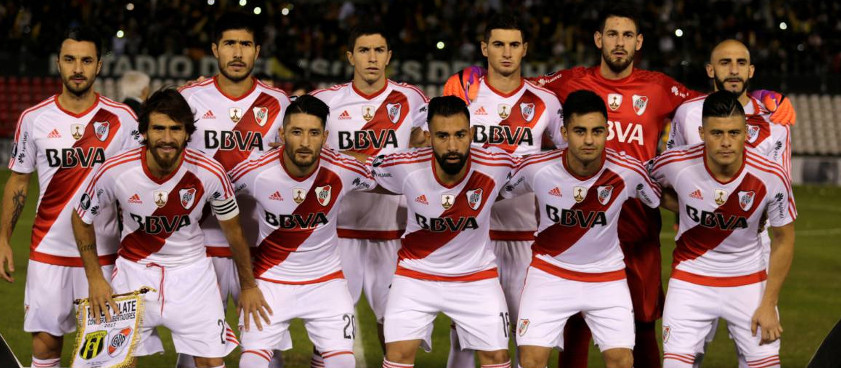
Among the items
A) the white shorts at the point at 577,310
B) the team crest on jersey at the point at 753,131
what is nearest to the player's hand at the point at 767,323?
the white shorts at the point at 577,310

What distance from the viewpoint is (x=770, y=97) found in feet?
22.7

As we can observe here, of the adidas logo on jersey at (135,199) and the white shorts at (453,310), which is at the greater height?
the adidas logo on jersey at (135,199)

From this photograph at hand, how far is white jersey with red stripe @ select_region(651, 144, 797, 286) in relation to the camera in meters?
6.01

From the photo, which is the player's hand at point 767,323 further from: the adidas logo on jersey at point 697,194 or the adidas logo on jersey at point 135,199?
the adidas logo on jersey at point 135,199

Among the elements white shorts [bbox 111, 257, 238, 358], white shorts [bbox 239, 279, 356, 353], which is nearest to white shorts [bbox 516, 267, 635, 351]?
white shorts [bbox 239, 279, 356, 353]

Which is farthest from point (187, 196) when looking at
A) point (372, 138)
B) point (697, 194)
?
point (697, 194)

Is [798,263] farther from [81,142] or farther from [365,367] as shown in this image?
[81,142]

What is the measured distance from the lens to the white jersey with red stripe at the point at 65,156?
6441 mm

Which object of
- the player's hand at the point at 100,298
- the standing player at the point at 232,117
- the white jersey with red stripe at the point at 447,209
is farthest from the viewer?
the standing player at the point at 232,117

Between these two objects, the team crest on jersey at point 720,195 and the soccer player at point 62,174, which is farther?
the soccer player at point 62,174

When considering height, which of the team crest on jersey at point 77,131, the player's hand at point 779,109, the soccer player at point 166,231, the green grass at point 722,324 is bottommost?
the green grass at point 722,324

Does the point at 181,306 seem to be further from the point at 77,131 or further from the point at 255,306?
the point at 77,131

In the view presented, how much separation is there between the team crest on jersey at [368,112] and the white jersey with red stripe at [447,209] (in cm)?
70

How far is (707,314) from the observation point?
607cm
